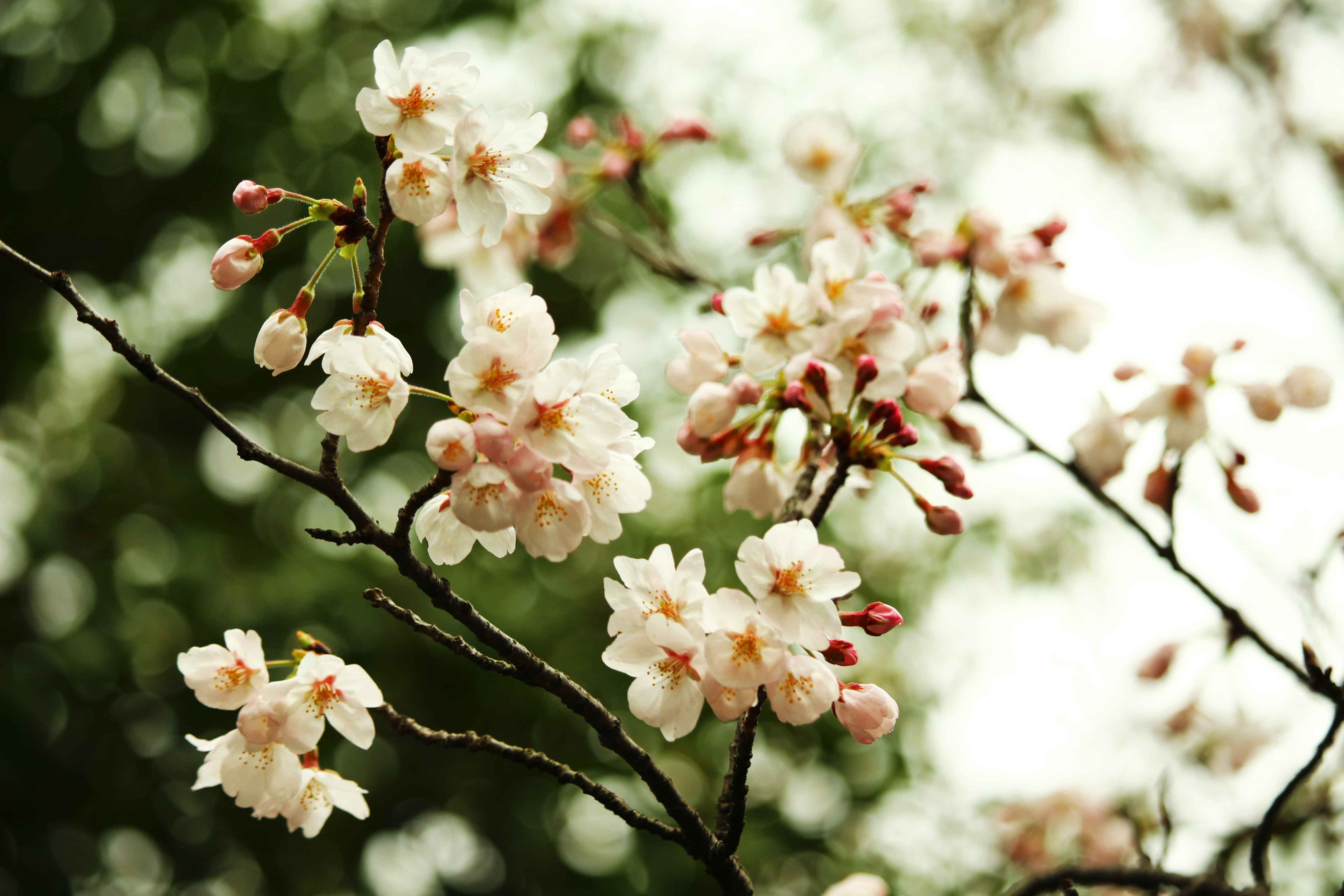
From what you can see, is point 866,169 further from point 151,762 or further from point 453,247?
point 151,762

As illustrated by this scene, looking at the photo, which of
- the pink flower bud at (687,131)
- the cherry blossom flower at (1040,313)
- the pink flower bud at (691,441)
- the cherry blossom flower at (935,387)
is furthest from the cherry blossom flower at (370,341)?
the pink flower bud at (687,131)

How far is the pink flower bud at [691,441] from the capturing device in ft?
4.13

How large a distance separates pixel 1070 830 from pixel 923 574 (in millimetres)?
3253

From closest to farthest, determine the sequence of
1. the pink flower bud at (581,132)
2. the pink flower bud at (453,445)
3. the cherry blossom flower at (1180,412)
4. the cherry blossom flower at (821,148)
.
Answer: the pink flower bud at (453,445) → the cherry blossom flower at (1180,412) → the cherry blossom flower at (821,148) → the pink flower bud at (581,132)

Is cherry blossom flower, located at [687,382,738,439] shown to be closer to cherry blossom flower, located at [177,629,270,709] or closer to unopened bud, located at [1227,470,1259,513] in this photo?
cherry blossom flower, located at [177,629,270,709]

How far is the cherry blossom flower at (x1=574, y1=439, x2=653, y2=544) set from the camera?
1.03m

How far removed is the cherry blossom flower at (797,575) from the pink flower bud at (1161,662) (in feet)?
4.98

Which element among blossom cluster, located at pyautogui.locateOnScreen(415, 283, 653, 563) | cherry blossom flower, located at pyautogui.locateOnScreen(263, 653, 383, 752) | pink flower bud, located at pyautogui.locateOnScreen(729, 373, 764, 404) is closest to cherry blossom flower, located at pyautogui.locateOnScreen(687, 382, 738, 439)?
pink flower bud, located at pyautogui.locateOnScreen(729, 373, 764, 404)

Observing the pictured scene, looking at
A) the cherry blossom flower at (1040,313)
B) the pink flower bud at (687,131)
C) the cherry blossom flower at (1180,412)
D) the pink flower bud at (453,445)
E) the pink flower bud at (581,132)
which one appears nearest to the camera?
the pink flower bud at (453,445)

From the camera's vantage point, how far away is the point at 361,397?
0.98 meters

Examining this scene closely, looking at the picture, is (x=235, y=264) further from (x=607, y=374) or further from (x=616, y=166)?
(x=616, y=166)

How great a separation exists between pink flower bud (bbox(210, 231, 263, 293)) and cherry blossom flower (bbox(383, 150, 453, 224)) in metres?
0.20

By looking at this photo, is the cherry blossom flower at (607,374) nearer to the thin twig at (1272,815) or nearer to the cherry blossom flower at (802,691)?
the cherry blossom flower at (802,691)

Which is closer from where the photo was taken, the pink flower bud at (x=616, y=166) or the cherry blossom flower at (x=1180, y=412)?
the cherry blossom flower at (x=1180, y=412)
